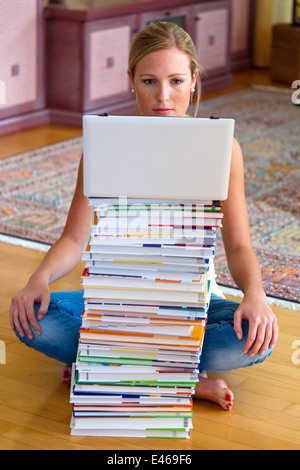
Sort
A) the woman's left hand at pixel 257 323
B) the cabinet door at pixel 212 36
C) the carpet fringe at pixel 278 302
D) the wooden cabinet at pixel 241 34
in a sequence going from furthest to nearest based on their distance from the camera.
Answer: the wooden cabinet at pixel 241 34 < the cabinet door at pixel 212 36 < the carpet fringe at pixel 278 302 < the woman's left hand at pixel 257 323

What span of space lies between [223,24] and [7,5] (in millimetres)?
2060

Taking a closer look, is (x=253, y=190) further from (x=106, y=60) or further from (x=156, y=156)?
(x=156, y=156)

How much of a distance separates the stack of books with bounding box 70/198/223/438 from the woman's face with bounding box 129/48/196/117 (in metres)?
0.30

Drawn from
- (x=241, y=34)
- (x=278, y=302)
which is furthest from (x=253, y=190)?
(x=241, y=34)

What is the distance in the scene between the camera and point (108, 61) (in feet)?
16.3

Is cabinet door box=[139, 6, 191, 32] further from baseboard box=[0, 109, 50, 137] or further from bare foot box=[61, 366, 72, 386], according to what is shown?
bare foot box=[61, 366, 72, 386]

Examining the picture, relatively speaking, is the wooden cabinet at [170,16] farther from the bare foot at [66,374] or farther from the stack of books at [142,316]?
the stack of books at [142,316]

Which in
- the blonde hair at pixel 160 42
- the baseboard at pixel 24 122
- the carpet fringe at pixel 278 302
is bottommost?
the baseboard at pixel 24 122

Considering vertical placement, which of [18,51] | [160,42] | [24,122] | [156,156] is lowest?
[24,122]

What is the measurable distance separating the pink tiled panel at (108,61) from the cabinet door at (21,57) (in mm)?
313

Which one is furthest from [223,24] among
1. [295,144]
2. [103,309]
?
[103,309]

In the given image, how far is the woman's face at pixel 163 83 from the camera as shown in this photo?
5.88 feet

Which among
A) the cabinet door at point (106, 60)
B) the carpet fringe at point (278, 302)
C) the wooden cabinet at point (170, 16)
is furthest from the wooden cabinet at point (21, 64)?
the carpet fringe at point (278, 302)

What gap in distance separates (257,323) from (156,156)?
42 cm
